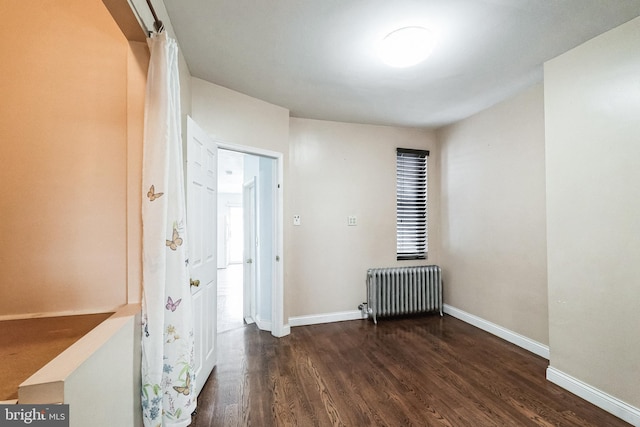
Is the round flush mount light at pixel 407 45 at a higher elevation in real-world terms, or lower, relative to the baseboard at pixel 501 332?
higher

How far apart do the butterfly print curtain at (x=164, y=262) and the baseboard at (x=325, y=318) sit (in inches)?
81.0

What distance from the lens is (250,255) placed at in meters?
3.93

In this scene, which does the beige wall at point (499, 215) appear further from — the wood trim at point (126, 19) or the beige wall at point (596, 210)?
the wood trim at point (126, 19)

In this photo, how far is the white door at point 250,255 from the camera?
150 inches

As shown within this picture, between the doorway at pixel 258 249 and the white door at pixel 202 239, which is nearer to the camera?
the white door at pixel 202 239

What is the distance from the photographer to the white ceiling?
65.7 inches

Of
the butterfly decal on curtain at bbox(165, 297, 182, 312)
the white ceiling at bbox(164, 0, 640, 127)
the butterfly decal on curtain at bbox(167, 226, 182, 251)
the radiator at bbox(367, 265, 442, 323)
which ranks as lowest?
the radiator at bbox(367, 265, 442, 323)

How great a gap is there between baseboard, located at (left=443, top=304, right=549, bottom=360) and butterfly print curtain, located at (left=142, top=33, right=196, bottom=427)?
10.2 ft

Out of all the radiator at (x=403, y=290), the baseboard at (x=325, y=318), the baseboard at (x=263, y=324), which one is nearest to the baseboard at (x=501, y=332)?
the radiator at (x=403, y=290)

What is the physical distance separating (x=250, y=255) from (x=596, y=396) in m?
3.62

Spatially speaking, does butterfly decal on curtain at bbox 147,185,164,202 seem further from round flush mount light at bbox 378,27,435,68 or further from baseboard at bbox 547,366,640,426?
baseboard at bbox 547,366,640,426

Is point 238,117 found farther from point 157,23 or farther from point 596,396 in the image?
point 596,396

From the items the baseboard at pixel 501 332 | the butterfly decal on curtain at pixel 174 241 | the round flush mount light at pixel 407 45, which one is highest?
the round flush mount light at pixel 407 45

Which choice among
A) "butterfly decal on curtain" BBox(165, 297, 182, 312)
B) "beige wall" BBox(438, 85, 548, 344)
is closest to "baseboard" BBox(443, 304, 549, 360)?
"beige wall" BBox(438, 85, 548, 344)
